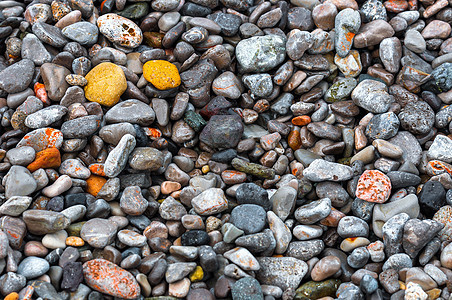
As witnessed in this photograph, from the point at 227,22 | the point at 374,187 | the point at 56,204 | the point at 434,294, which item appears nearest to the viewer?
the point at 434,294

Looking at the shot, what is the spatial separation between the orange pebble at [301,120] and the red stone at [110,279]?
191 cm

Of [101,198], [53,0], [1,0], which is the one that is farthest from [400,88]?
[1,0]

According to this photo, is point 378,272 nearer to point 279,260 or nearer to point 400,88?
point 279,260

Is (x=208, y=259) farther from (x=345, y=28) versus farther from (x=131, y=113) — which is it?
(x=345, y=28)

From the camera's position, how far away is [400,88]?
373 centimetres

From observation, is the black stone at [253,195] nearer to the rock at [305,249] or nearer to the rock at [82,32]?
the rock at [305,249]

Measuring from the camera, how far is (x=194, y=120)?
359cm

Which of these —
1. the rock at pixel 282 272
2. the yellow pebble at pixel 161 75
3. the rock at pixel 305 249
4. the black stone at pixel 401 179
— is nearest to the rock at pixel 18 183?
the yellow pebble at pixel 161 75

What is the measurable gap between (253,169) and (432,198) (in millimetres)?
1349

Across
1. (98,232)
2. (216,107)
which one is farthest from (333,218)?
(98,232)

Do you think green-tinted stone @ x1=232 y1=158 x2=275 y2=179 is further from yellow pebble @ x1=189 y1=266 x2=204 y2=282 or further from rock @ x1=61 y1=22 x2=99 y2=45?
rock @ x1=61 y1=22 x2=99 y2=45

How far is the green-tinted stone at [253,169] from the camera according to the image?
135 inches

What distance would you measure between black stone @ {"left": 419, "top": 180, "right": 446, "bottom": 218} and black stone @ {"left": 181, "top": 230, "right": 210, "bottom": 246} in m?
1.62

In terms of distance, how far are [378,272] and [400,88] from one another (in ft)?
5.48
